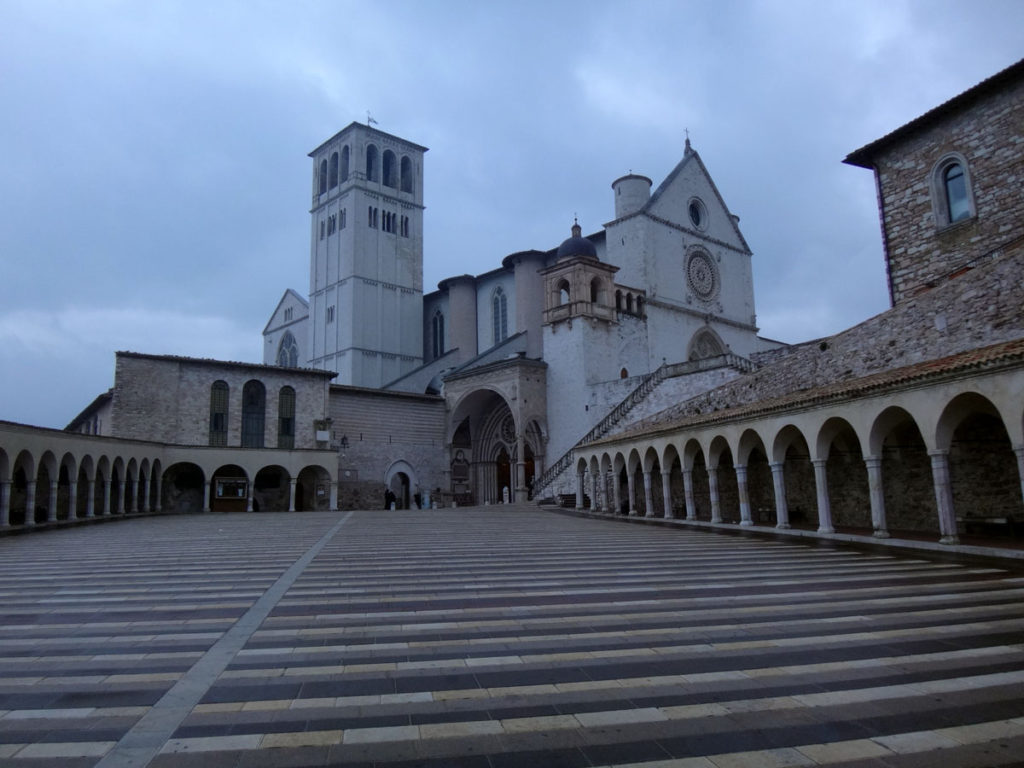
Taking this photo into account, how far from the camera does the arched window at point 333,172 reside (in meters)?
54.8

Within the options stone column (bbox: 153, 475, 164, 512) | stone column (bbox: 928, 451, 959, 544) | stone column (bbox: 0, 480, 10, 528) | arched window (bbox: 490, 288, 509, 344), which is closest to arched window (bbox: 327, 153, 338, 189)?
arched window (bbox: 490, 288, 509, 344)

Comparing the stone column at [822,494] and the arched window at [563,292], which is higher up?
the arched window at [563,292]

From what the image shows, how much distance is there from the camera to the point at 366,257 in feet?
171

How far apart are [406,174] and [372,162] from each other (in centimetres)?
328

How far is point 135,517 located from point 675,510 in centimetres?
1981

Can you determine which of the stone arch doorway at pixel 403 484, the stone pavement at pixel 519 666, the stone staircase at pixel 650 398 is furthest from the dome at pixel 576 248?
the stone pavement at pixel 519 666

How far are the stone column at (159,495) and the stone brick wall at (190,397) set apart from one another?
180 cm

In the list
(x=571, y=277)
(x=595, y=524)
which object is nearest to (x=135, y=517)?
(x=595, y=524)

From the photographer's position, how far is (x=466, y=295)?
50.1m

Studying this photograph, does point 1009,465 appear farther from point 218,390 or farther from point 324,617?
point 218,390

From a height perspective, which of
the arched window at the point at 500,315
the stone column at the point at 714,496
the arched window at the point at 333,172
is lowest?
the stone column at the point at 714,496

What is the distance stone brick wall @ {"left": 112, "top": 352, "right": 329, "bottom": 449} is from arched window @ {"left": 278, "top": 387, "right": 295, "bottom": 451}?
19 centimetres

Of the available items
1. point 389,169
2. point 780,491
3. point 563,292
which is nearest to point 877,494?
point 780,491

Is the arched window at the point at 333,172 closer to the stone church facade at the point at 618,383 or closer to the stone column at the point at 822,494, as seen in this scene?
the stone church facade at the point at 618,383
